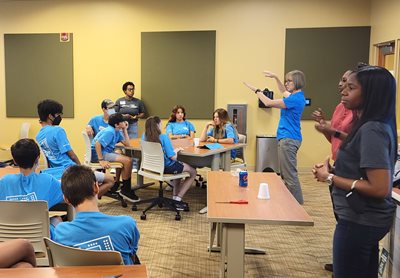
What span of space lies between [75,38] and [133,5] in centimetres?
120

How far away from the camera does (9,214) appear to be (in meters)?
2.31

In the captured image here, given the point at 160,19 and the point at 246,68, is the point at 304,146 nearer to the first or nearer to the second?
the point at 246,68

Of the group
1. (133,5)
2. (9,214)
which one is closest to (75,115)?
(133,5)

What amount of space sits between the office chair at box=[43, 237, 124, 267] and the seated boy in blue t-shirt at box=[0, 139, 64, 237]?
92 centimetres

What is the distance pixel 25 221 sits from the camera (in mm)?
2352

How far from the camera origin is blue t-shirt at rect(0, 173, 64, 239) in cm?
255

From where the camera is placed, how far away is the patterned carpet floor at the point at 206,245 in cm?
328

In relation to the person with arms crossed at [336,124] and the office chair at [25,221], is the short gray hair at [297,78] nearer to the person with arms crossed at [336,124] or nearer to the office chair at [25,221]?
the person with arms crossed at [336,124]

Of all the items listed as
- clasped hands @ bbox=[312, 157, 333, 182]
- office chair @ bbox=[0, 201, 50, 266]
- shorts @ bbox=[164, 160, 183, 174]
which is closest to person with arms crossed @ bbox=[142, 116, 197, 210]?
shorts @ bbox=[164, 160, 183, 174]

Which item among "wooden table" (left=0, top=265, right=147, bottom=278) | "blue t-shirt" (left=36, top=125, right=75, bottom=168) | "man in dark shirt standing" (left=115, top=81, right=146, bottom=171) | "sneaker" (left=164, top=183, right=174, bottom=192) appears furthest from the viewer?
"man in dark shirt standing" (left=115, top=81, right=146, bottom=171)

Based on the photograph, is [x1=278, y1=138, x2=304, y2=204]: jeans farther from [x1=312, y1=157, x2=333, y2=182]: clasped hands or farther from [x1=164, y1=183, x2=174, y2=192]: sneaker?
[x1=312, y1=157, x2=333, y2=182]: clasped hands

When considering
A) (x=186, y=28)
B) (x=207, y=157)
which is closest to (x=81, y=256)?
(x=207, y=157)

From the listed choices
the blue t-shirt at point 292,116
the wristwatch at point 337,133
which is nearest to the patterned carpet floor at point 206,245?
the blue t-shirt at point 292,116

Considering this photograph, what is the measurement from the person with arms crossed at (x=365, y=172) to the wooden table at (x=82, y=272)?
0.89 metres
